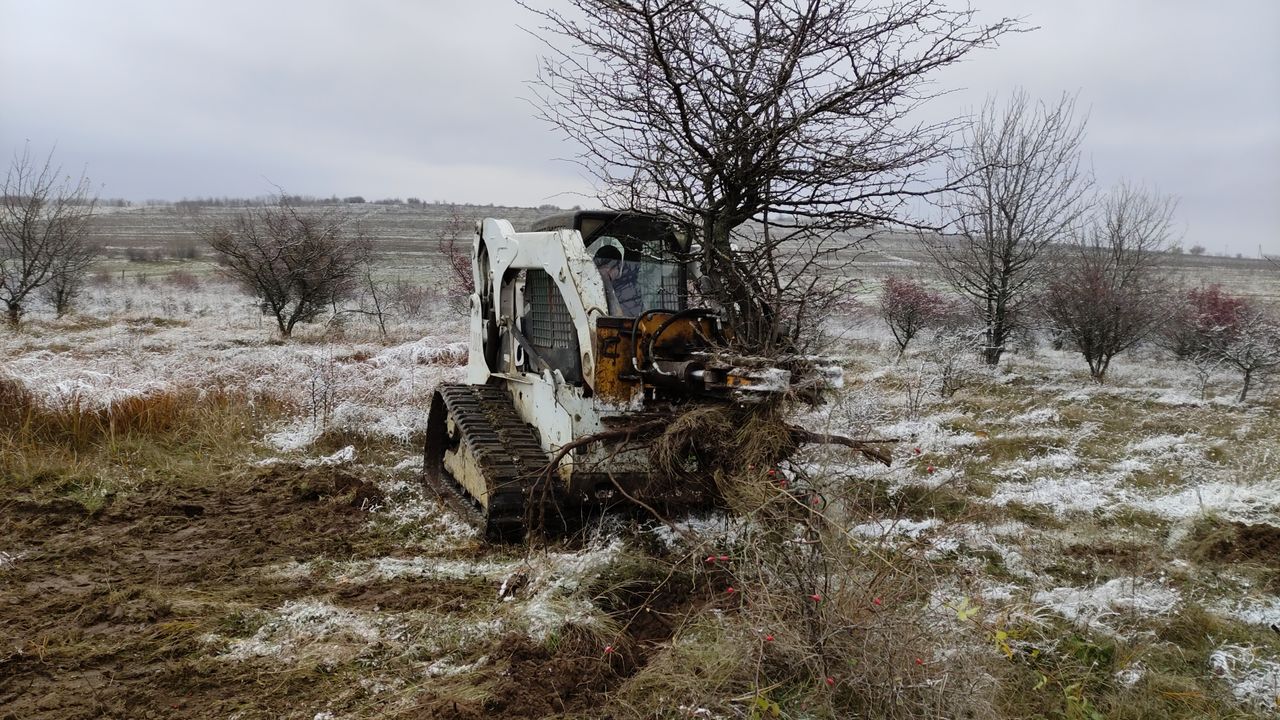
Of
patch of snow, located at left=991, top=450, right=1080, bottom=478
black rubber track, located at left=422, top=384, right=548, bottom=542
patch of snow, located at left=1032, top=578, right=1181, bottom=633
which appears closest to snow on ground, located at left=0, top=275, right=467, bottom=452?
black rubber track, located at left=422, top=384, right=548, bottom=542

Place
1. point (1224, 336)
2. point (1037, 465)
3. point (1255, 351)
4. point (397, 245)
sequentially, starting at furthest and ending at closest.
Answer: point (397, 245), point (1224, 336), point (1255, 351), point (1037, 465)

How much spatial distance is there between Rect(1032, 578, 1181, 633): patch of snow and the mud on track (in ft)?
8.43

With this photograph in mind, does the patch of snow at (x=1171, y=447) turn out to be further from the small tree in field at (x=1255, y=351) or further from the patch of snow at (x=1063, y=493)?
the small tree in field at (x=1255, y=351)

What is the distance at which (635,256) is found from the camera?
6320 mm

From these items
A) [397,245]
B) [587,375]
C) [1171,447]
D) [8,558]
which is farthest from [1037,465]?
[397,245]

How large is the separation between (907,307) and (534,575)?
648 inches

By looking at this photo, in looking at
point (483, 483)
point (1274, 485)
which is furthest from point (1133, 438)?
point (483, 483)

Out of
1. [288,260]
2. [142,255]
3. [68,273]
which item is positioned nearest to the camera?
[288,260]

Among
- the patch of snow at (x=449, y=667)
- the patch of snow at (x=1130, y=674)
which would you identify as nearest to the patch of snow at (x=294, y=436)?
the patch of snow at (x=449, y=667)

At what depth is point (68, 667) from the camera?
4.08 meters

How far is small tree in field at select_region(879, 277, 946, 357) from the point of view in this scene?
65.0 feet

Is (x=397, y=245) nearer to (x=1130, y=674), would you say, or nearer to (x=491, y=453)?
(x=491, y=453)

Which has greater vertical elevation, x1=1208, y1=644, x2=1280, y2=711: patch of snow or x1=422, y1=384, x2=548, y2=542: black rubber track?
x1=422, y1=384, x2=548, y2=542: black rubber track

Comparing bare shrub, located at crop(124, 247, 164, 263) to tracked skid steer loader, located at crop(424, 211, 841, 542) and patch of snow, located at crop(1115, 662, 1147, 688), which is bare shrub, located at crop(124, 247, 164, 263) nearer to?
tracked skid steer loader, located at crop(424, 211, 841, 542)
